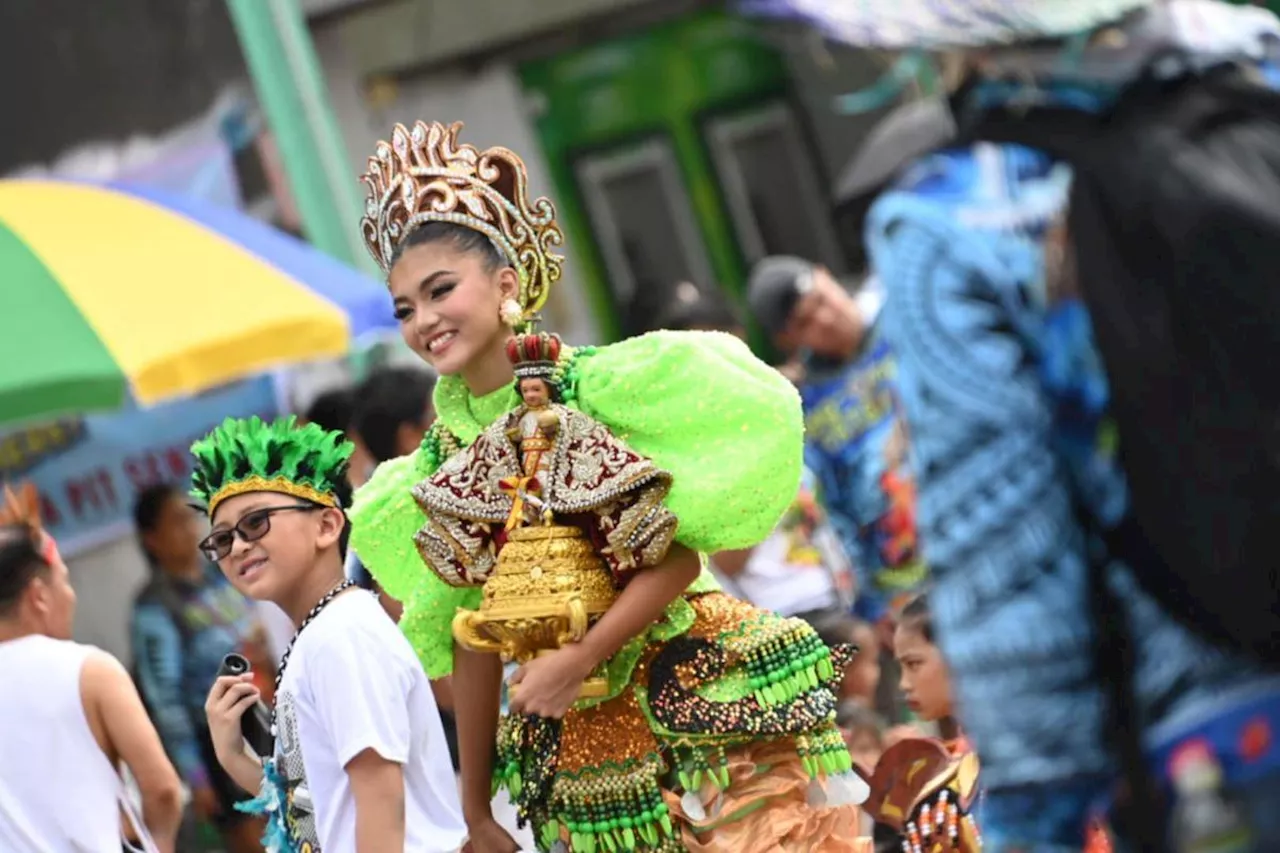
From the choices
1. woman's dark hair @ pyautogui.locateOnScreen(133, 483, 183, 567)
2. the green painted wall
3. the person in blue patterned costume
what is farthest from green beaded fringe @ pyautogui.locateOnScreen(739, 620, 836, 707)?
the green painted wall

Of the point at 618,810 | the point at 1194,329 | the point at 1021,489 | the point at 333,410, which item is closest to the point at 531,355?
the point at 618,810

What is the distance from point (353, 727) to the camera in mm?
4293

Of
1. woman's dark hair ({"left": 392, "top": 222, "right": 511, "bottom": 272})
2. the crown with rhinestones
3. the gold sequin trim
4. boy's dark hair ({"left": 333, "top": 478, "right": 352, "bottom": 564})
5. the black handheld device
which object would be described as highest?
woman's dark hair ({"left": 392, "top": 222, "right": 511, "bottom": 272})

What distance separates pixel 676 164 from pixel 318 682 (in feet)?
36.2

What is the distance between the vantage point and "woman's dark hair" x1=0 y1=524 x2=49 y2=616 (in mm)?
6207

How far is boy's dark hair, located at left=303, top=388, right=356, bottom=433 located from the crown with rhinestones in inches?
103

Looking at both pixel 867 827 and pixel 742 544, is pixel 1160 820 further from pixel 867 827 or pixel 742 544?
pixel 867 827

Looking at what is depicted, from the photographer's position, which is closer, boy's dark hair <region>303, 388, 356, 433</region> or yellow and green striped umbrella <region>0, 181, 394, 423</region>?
boy's dark hair <region>303, 388, 356, 433</region>

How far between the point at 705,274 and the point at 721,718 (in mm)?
10984

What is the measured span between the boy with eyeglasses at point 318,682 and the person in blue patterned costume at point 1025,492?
2085 mm

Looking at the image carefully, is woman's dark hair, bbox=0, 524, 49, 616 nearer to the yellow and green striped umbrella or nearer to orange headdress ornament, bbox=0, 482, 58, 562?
orange headdress ornament, bbox=0, 482, 58, 562

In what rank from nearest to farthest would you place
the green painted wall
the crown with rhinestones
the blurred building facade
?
the crown with rhinestones
the blurred building facade
the green painted wall

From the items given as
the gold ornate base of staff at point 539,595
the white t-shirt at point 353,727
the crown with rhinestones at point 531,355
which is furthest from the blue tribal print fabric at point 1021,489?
the white t-shirt at point 353,727

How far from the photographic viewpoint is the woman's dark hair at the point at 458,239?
4.35 m
